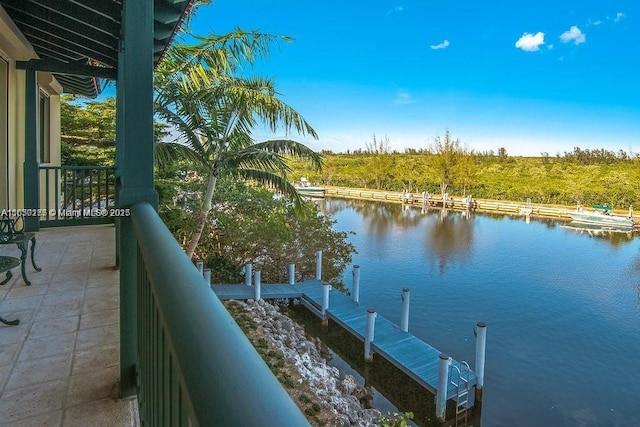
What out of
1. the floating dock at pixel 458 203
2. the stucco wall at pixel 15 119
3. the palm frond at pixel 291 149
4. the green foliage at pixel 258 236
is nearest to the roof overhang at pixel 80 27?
the stucco wall at pixel 15 119

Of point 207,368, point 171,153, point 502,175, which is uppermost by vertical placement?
point 502,175

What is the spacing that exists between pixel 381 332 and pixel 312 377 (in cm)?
216

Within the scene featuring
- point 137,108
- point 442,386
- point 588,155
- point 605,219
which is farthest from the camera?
point 588,155

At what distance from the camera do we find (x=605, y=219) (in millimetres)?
20641

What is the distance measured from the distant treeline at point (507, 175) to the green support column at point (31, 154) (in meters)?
23.1

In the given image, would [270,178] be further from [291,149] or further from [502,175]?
[502,175]

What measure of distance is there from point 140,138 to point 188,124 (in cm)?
657

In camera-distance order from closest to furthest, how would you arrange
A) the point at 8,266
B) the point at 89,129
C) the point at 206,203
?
the point at 8,266 → the point at 206,203 → the point at 89,129

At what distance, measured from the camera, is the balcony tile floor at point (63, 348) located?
1792 millimetres

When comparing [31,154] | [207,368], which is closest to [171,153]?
[31,154]

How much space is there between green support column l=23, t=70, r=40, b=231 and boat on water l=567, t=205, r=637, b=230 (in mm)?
23653

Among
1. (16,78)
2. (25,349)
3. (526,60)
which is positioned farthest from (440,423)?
(526,60)

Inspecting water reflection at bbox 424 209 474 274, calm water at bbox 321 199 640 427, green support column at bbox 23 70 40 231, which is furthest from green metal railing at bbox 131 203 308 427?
water reflection at bbox 424 209 474 274

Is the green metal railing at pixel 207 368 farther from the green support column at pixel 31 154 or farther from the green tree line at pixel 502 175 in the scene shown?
the green tree line at pixel 502 175
